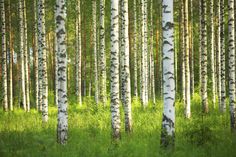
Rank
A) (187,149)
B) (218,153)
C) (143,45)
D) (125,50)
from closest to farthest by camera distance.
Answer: (218,153), (187,149), (125,50), (143,45)

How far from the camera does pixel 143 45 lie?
1741 cm

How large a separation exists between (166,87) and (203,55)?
612 cm

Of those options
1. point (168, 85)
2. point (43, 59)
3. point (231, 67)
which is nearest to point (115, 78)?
point (168, 85)

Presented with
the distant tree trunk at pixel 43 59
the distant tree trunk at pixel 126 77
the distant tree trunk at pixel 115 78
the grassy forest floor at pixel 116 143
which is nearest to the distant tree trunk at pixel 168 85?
the grassy forest floor at pixel 116 143

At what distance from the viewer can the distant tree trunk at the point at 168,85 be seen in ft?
27.9

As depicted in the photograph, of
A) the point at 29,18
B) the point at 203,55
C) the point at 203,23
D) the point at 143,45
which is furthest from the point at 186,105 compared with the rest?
the point at 29,18

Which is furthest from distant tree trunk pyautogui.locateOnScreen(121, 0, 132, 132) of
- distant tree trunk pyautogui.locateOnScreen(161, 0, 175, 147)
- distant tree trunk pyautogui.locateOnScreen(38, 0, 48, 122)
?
distant tree trunk pyautogui.locateOnScreen(38, 0, 48, 122)

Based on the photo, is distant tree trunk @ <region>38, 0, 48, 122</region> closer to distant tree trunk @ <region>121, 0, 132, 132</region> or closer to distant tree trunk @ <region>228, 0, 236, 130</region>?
distant tree trunk @ <region>121, 0, 132, 132</region>

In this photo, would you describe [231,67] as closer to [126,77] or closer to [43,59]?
[126,77]

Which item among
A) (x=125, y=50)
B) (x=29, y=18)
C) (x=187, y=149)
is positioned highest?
(x=29, y=18)

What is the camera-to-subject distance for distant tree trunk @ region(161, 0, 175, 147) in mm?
8500

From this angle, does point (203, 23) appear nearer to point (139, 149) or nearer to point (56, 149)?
point (139, 149)

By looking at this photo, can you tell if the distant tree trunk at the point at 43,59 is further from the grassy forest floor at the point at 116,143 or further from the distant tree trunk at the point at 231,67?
the distant tree trunk at the point at 231,67

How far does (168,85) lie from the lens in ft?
28.1
